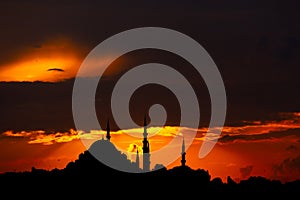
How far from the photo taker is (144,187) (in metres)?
196

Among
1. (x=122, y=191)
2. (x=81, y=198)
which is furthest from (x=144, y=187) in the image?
(x=81, y=198)

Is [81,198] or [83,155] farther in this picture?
[83,155]

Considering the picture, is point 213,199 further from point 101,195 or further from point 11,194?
point 11,194

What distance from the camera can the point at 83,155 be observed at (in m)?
199

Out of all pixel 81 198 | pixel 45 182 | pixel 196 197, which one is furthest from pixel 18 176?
pixel 196 197

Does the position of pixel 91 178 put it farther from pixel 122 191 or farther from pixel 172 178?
pixel 172 178

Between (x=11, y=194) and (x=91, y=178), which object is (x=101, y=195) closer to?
(x=91, y=178)

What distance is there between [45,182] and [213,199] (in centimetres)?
4283

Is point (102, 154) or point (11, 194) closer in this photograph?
point (11, 194)

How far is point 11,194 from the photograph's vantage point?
613 feet

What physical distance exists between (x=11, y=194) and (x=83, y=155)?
22.3m

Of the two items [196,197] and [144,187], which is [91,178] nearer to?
[144,187]

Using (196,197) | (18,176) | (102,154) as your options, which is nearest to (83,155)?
(102,154)

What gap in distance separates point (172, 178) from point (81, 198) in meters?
25.0
